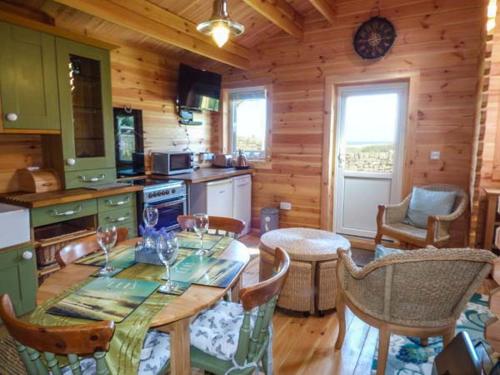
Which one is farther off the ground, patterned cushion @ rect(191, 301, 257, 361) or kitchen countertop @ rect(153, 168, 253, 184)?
kitchen countertop @ rect(153, 168, 253, 184)

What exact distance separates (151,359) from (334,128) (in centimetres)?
356

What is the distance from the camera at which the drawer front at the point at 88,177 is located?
2.70m

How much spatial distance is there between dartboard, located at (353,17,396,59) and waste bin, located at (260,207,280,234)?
2199mm

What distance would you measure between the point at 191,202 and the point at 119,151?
0.95 m

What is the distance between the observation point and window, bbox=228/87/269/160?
462 centimetres

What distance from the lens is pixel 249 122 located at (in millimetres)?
4781

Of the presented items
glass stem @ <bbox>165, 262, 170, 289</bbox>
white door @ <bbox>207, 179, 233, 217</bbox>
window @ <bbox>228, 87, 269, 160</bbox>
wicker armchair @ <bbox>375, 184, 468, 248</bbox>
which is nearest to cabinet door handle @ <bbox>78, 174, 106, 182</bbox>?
white door @ <bbox>207, 179, 233, 217</bbox>

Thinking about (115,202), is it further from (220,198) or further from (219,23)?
(219,23)

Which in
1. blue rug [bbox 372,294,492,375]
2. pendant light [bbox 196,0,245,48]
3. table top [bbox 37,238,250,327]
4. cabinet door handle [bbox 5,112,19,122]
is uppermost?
pendant light [bbox 196,0,245,48]

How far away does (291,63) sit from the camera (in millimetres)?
4238

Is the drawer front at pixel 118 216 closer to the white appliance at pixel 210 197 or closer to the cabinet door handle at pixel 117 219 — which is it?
the cabinet door handle at pixel 117 219

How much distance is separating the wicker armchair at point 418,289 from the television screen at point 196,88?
3.06m

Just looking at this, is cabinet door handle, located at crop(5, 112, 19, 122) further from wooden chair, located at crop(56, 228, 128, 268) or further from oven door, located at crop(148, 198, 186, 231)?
oven door, located at crop(148, 198, 186, 231)

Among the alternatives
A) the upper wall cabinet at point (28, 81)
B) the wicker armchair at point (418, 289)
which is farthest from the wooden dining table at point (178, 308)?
the upper wall cabinet at point (28, 81)
